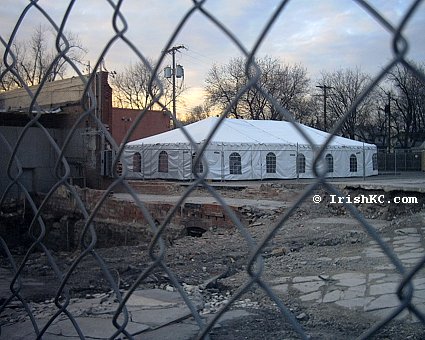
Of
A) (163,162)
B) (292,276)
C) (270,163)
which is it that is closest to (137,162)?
(163,162)

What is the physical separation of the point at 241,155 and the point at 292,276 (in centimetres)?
1599

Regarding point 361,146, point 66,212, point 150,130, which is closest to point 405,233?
point 66,212

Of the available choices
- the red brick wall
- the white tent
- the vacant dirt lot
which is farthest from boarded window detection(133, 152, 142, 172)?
the vacant dirt lot

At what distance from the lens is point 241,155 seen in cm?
2131

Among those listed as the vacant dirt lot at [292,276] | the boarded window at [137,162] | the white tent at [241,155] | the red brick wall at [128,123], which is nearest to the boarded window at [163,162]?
the white tent at [241,155]

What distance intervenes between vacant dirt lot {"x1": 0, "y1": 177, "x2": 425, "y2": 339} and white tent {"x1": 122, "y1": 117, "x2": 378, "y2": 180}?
34.8 ft

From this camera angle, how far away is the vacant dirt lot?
3543 millimetres

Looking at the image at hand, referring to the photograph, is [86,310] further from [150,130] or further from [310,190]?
[150,130]

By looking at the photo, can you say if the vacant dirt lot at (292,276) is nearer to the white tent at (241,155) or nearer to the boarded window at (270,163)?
Answer: the white tent at (241,155)

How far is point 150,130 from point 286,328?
27292 mm

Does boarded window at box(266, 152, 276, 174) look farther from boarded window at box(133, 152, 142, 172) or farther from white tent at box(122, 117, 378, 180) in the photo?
boarded window at box(133, 152, 142, 172)

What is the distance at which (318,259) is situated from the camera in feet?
20.8

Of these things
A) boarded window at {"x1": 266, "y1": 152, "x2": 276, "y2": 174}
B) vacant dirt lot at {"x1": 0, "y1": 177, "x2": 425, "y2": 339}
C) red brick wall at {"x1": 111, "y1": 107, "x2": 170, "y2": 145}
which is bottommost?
vacant dirt lot at {"x1": 0, "y1": 177, "x2": 425, "y2": 339}

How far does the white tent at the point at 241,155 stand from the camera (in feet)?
68.7
